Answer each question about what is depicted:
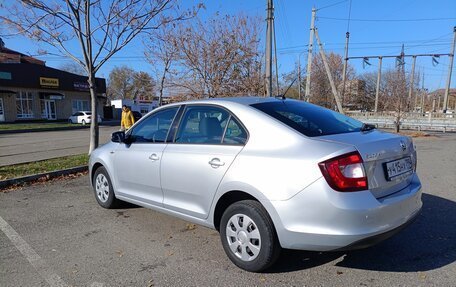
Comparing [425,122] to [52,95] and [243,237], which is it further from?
[52,95]

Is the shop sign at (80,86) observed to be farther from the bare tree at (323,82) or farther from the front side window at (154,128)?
the front side window at (154,128)

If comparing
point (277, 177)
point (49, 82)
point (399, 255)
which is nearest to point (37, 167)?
point (277, 177)

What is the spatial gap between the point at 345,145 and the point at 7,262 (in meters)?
3.49

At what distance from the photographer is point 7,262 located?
3.64 meters

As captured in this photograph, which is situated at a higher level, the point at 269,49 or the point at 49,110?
the point at 269,49

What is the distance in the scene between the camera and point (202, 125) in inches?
156

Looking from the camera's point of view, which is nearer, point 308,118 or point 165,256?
point 308,118

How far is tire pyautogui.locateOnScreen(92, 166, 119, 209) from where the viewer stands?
5.23m

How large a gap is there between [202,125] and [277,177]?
4.15 feet

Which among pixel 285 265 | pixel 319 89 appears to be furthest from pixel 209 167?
pixel 319 89

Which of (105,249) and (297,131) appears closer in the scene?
(297,131)

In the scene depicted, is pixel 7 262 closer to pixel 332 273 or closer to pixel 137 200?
pixel 137 200

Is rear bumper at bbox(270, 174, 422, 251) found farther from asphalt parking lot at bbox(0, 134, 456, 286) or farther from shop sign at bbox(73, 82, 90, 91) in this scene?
shop sign at bbox(73, 82, 90, 91)

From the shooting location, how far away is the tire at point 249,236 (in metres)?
3.14
